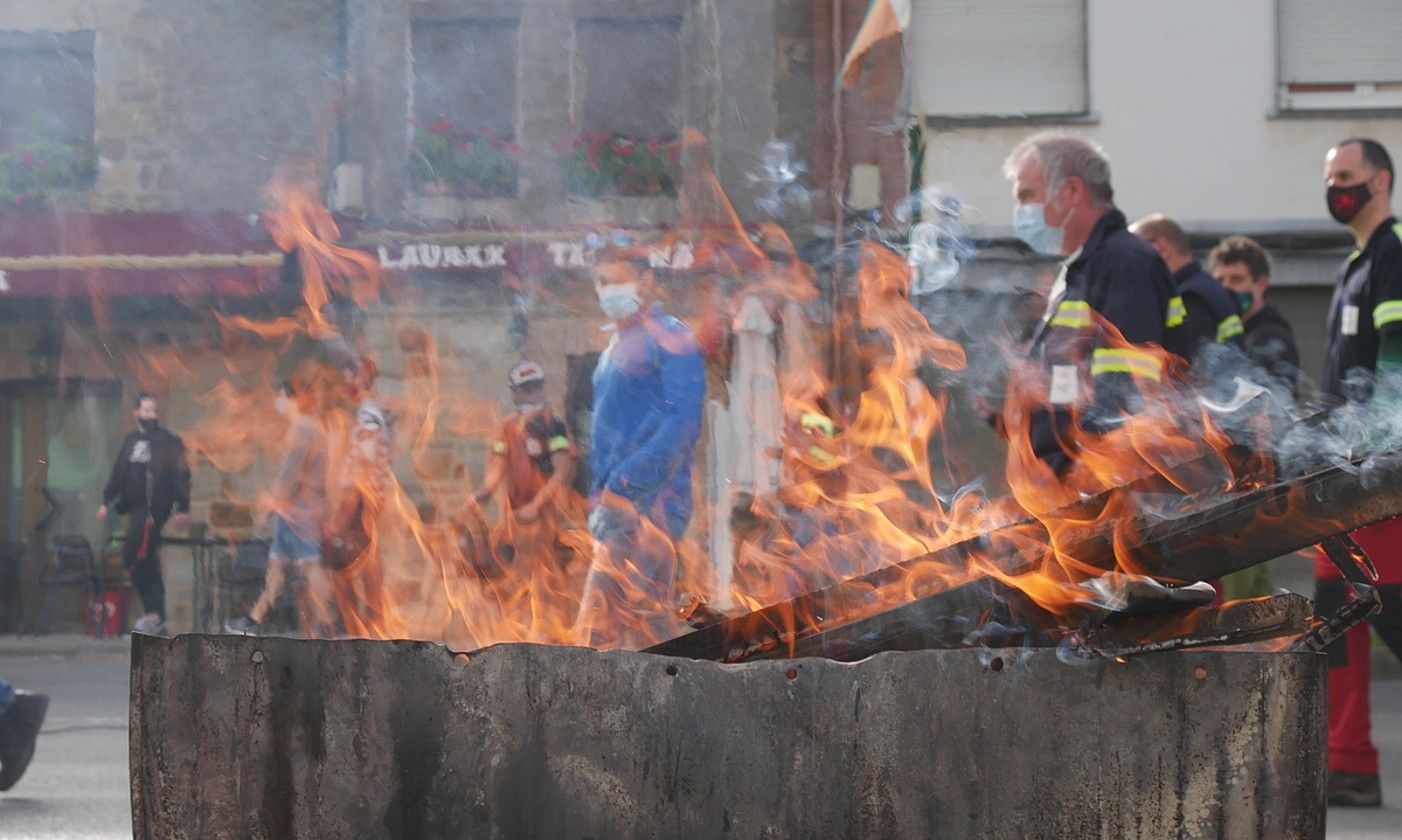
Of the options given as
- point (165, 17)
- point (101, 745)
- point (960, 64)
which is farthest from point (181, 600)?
point (960, 64)

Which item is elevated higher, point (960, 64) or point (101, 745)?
point (960, 64)

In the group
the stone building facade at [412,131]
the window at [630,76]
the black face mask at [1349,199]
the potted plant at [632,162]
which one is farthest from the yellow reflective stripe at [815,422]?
the window at [630,76]

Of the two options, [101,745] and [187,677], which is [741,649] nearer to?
[187,677]

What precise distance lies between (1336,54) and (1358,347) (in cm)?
883

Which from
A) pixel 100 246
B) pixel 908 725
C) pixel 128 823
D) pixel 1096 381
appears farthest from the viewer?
pixel 100 246

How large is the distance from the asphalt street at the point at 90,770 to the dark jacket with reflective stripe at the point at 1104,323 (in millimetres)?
1538

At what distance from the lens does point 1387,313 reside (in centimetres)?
499

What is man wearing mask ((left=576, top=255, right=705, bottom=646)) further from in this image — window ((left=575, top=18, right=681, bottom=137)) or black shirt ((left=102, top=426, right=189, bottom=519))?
window ((left=575, top=18, right=681, bottom=137))

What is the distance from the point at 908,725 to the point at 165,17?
1066 centimetres

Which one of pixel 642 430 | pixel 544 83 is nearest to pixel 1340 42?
pixel 544 83

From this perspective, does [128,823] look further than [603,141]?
No

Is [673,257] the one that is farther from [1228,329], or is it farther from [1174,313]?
[1174,313]

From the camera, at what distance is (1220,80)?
41.9ft

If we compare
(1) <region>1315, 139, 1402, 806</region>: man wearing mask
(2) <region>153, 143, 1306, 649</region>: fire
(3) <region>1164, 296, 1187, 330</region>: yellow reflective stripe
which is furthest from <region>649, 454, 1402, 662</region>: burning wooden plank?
(1) <region>1315, 139, 1402, 806</region>: man wearing mask
